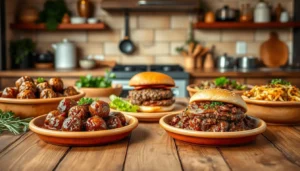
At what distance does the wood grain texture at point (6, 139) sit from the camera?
44.6 inches

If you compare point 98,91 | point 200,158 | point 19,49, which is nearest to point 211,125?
point 200,158

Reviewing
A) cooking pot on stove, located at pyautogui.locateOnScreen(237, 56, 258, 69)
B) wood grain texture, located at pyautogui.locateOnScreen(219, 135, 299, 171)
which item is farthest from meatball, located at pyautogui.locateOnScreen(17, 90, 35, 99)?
cooking pot on stove, located at pyautogui.locateOnScreen(237, 56, 258, 69)

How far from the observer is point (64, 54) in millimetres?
4383

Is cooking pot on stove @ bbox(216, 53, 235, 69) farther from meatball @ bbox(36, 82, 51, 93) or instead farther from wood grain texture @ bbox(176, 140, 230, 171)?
wood grain texture @ bbox(176, 140, 230, 171)

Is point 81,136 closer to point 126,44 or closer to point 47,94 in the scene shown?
point 47,94

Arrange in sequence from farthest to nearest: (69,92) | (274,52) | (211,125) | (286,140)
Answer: (274,52), (69,92), (286,140), (211,125)

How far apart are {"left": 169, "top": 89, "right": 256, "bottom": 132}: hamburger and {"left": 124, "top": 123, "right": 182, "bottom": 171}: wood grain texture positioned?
3.1 inches

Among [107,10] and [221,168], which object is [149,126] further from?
[107,10]

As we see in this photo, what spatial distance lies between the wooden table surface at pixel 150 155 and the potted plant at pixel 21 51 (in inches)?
129

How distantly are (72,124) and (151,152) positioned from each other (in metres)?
0.24

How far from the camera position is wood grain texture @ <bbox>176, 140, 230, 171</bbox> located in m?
0.94

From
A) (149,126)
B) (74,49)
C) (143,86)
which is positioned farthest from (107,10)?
(149,126)

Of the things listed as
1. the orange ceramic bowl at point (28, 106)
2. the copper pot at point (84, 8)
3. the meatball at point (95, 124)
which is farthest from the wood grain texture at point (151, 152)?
the copper pot at point (84, 8)

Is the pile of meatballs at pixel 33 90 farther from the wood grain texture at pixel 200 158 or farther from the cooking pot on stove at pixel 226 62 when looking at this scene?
the cooking pot on stove at pixel 226 62
